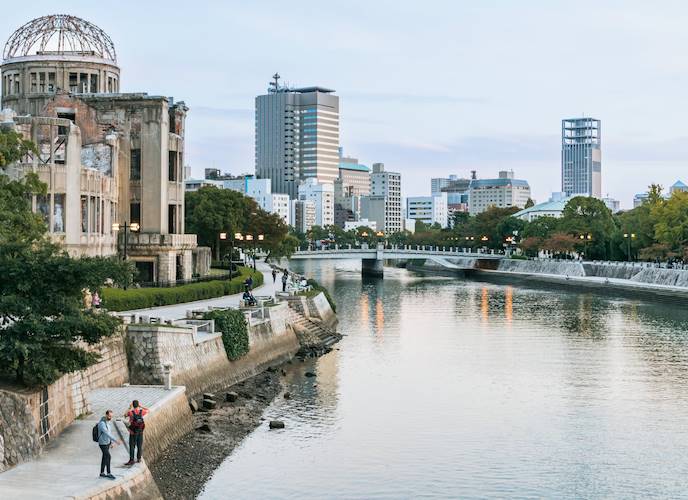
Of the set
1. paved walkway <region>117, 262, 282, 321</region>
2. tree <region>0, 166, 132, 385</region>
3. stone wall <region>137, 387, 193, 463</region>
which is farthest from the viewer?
paved walkway <region>117, 262, 282, 321</region>

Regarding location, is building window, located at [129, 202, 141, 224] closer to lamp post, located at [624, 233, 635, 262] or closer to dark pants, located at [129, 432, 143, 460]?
dark pants, located at [129, 432, 143, 460]

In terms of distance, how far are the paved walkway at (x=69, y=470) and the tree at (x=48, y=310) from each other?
189 cm

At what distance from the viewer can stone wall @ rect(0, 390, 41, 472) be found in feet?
80.2

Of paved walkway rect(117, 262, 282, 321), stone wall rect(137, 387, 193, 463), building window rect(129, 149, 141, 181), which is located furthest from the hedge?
stone wall rect(137, 387, 193, 463)

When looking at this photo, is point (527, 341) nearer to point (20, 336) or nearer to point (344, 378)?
point (344, 378)

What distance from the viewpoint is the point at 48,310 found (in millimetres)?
27703

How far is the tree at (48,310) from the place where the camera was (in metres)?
26.4

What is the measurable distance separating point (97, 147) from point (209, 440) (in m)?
35.2

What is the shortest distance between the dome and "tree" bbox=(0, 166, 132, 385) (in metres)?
46.2

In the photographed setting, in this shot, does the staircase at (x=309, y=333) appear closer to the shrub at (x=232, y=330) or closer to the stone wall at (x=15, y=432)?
the shrub at (x=232, y=330)

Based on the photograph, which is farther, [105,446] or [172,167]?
[172,167]

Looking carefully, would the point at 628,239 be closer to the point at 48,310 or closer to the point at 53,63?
the point at 53,63

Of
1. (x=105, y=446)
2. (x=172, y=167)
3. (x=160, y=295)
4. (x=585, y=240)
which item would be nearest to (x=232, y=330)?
(x=160, y=295)

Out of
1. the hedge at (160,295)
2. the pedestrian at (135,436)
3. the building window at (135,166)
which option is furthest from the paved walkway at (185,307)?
the pedestrian at (135,436)
